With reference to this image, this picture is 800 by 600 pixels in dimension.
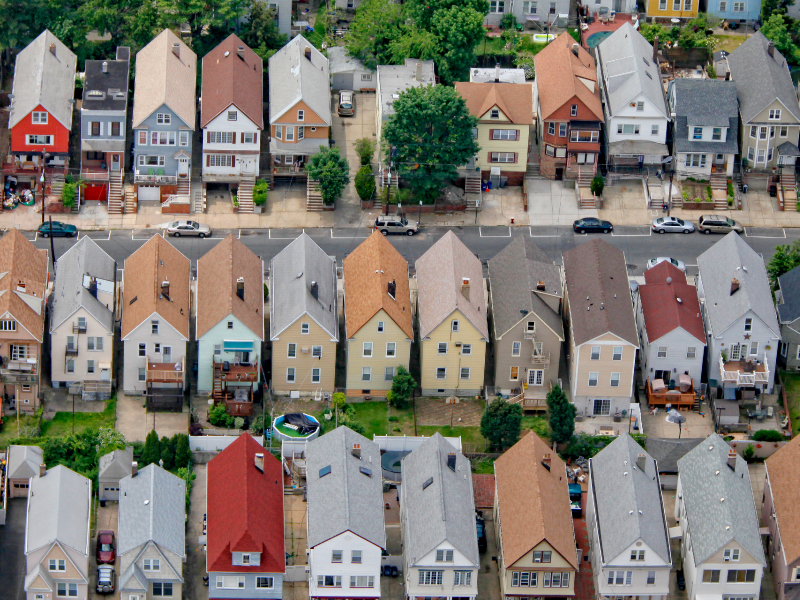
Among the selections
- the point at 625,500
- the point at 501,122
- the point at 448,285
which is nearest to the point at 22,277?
the point at 448,285

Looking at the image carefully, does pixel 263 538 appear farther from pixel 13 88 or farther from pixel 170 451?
pixel 13 88

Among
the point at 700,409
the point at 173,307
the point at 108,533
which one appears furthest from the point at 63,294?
the point at 700,409

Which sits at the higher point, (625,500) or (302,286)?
(302,286)

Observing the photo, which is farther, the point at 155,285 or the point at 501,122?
the point at 501,122

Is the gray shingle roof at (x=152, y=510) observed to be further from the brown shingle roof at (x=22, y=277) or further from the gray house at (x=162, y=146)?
the gray house at (x=162, y=146)

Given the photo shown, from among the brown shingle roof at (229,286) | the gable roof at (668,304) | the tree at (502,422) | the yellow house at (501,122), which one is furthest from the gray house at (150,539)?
the yellow house at (501,122)

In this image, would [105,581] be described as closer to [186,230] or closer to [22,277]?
[22,277]

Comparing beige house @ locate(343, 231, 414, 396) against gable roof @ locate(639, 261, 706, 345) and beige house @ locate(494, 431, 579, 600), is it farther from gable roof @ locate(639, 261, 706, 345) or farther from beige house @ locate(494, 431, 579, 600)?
gable roof @ locate(639, 261, 706, 345)
